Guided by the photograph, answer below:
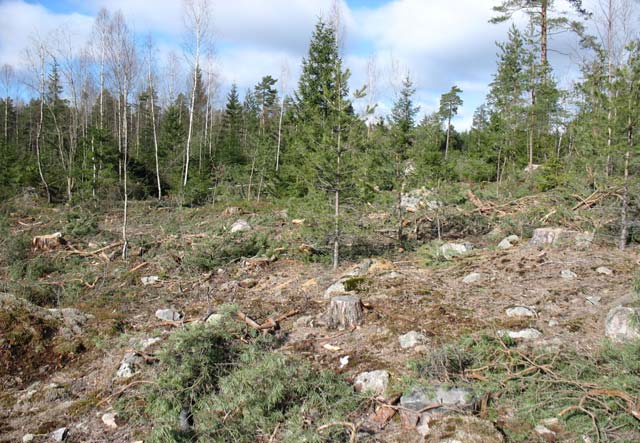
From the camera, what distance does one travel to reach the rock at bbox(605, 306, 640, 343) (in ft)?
14.3

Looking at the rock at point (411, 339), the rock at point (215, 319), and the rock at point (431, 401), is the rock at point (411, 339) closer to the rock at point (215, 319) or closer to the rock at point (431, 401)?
the rock at point (431, 401)

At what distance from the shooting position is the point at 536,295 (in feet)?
19.7

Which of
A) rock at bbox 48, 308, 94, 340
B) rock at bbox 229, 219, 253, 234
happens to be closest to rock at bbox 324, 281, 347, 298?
rock at bbox 48, 308, 94, 340

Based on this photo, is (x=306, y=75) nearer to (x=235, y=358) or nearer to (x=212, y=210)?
(x=212, y=210)

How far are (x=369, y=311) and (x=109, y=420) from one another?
326cm

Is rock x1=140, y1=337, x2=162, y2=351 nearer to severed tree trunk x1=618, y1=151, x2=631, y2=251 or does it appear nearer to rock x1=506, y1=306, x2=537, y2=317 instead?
rock x1=506, y1=306, x2=537, y2=317

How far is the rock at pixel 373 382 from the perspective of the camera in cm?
417

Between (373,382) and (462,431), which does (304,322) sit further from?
(462,431)

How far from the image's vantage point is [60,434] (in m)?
3.96

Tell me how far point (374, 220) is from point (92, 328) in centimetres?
817

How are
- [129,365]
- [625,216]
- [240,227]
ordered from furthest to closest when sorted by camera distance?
[240,227], [625,216], [129,365]

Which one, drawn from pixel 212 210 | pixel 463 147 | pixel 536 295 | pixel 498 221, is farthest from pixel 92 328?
pixel 463 147

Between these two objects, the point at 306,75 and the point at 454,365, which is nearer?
the point at 454,365

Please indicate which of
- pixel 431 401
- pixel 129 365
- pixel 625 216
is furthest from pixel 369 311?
pixel 625 216
